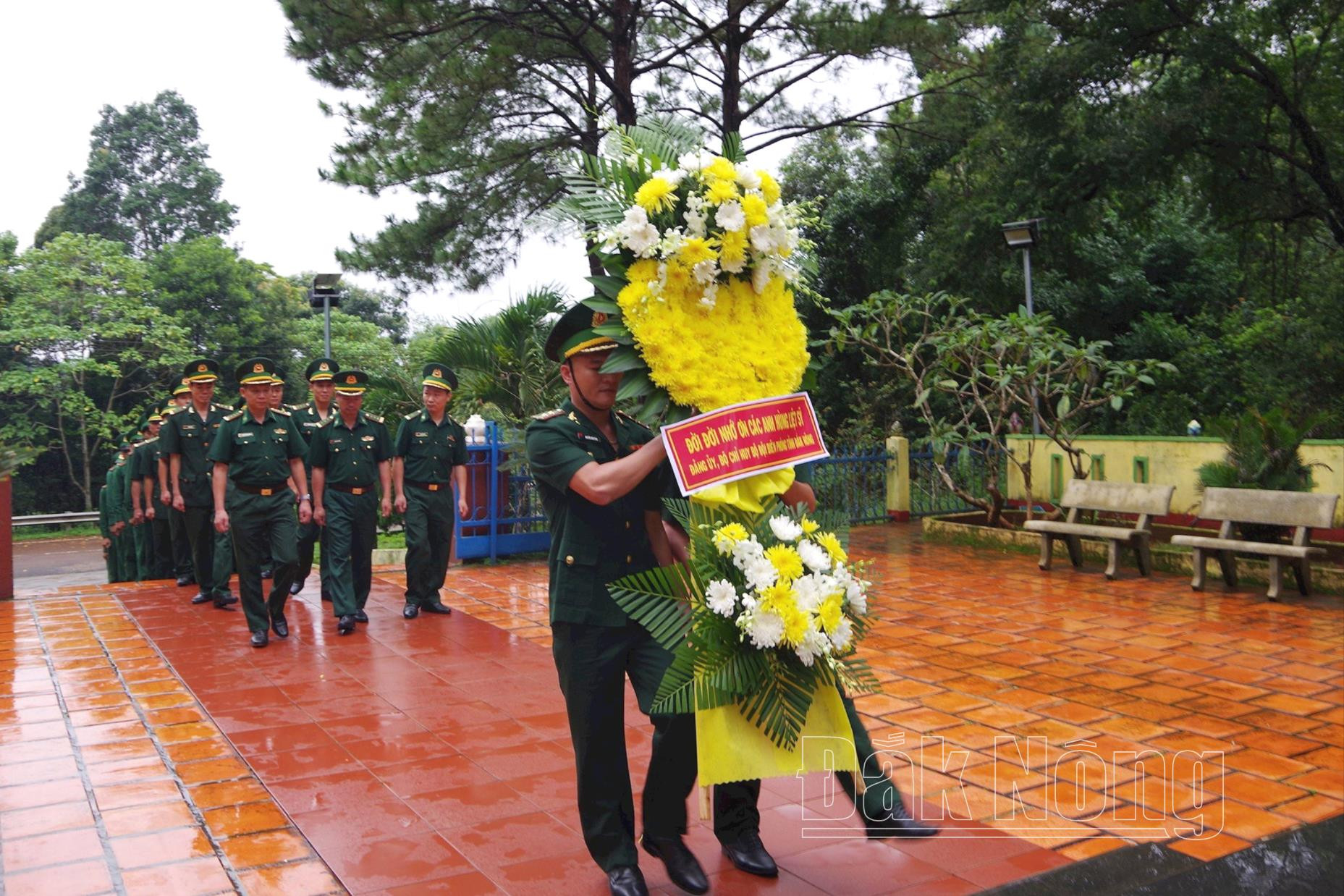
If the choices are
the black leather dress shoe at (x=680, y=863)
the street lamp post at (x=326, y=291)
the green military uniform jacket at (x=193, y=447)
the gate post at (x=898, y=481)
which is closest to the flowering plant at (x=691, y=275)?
the black leather dress shoe at (x=680, y=863)

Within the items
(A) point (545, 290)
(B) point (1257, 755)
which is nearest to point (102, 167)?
(A) point (545, 290)

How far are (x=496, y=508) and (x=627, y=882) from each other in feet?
25.8

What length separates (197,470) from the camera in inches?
387

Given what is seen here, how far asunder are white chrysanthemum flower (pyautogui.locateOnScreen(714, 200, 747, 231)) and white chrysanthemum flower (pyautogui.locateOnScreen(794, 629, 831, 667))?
3.82ft

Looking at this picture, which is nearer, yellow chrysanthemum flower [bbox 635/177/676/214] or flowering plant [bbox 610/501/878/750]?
flowering plant [bbox 610/501/878/750]

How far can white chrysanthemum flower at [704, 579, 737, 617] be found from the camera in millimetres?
3002

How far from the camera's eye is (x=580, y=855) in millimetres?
3762

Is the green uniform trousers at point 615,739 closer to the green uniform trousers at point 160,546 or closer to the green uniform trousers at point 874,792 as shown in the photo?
the green uniform trousers at point 874,792

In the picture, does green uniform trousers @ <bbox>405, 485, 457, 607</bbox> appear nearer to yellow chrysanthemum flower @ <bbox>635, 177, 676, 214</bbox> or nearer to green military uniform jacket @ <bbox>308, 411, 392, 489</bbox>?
green military uniform jacket @ <bbox>308, 411, 392, 489</bbox>

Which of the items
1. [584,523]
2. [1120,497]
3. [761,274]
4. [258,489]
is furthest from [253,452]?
[1120,497]

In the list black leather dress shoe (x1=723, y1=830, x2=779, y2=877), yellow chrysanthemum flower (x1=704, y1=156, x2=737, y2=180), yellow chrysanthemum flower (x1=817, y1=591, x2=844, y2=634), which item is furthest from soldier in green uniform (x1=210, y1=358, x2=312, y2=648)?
yellow chrysanthemum flower (x1=817, y1=591, x2=844, y2=634)

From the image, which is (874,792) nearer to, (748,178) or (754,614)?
(754,614)

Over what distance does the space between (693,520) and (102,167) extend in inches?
1581

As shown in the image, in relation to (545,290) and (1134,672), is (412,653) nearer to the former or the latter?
(1134,672)
